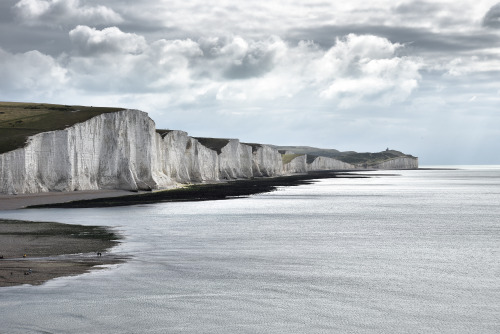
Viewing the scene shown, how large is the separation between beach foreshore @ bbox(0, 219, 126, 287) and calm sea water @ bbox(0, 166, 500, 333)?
92 cm

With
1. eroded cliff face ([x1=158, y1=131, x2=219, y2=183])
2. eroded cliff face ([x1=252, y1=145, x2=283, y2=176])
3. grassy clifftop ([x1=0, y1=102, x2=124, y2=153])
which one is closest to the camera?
grassy clifftop ([x1=0, y1=102, x2=124, y2=153])

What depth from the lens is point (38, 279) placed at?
1814 centimetres

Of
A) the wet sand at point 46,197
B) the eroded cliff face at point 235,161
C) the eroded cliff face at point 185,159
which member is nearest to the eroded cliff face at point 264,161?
the eroded cliff face at point 235,161

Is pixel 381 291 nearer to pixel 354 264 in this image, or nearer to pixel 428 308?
pixel 428 308

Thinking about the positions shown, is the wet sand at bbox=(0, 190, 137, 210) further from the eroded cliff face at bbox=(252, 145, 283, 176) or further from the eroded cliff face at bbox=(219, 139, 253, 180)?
the eroded cliff face at bbox=(252, 145, 283, 176)

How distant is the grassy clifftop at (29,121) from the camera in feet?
194

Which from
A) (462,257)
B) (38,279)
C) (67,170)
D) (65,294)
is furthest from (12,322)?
(67,170)

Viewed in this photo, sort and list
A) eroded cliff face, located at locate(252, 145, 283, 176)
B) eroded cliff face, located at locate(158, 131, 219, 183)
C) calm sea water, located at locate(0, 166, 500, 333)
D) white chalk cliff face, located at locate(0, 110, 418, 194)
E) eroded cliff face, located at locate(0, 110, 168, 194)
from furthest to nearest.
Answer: eroded cliff face, located at locate(252, 145, 283, 176) < eroded cliff face, located at locate(158, 131, 219, 183) < white chalk cliff face, located at locate(0, 110, 418, 194) < eroded cliff face, located at locate(0, 110, 168, 194) < calm sea water, located at locate(0, 166, 500, 333)

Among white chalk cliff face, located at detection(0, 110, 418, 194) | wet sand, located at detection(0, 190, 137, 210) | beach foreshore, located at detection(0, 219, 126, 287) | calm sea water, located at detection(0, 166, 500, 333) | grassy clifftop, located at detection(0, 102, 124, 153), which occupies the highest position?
grassy clifftop, located at detection(0, 102, 124, 153)

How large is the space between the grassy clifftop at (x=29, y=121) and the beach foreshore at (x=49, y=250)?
84.5 feet

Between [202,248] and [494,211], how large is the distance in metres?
33.3

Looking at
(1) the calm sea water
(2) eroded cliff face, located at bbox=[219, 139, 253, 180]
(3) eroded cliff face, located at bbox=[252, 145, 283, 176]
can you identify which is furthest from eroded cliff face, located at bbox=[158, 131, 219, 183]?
(1) the calm sea water

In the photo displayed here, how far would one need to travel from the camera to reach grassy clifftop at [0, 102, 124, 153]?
2325 inches

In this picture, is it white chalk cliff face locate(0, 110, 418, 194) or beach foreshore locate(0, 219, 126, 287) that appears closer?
beach foreshore locate(0, 219, 126, 287)
